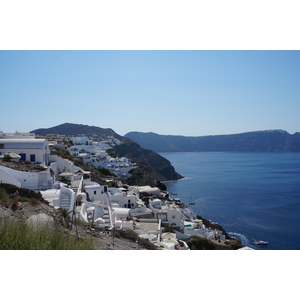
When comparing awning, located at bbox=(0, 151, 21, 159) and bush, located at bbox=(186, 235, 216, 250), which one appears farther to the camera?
bush, located at bbox=(186, 235, 216, 250)

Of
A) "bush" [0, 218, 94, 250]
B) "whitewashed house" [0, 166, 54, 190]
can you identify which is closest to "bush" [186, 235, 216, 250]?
"whitewashed house" [0, 166, 54, 190]

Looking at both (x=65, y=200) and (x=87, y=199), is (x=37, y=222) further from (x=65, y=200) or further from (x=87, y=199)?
(x=87, y=199)

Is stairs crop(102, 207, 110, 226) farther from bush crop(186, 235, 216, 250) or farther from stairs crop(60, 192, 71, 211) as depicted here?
bush crop(186, 235, 216, 250)

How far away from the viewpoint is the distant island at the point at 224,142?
6211 inches

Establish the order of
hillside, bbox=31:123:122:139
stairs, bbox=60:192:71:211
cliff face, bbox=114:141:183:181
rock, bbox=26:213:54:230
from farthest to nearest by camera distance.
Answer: hillside, bbox=31:123:122:139
cliff face, bbox=114:141:183:181
stairs, bbox=60:192:71:211
rock, bbox=26:213:54:230

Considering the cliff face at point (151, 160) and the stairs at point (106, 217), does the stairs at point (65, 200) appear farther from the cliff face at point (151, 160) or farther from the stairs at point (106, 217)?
the cliff face at point (151, 160)

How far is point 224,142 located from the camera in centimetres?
17712

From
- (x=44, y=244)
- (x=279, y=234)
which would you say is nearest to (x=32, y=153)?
(x=44, y=244)

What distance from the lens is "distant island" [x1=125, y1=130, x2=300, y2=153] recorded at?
158m

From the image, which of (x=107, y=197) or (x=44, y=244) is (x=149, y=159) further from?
(x=44, y=244)

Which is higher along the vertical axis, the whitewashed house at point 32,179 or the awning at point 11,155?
the awning at point 11,155

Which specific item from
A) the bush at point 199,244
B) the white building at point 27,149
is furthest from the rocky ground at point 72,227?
the white building at point 27,149

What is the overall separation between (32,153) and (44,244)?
1139cm
